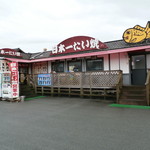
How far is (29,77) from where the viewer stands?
13.5 meters

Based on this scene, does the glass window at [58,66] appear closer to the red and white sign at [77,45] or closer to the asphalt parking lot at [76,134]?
the red and white sign at [77,45]

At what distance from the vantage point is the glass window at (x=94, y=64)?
39.3ft

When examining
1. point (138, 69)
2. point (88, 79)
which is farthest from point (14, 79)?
point (138, 69)

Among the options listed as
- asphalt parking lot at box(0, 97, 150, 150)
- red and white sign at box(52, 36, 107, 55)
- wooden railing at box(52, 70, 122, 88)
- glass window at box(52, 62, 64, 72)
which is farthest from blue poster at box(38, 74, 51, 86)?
asphalt parking lot at box(0, 97, 150, 150)

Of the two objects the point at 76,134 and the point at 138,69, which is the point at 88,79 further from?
the point at 76,134

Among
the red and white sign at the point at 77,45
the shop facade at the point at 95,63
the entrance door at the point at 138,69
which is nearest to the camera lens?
the shop facade at the point at 95,63

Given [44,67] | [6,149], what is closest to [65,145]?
[6,149]

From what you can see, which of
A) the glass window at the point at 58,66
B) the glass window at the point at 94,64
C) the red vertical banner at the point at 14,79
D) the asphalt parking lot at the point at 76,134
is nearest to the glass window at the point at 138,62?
the glass window at the point at 94,64

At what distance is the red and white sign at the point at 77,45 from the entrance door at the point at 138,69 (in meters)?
2.55

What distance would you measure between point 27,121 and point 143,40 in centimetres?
907

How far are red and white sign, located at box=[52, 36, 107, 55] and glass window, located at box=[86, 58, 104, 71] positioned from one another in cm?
106

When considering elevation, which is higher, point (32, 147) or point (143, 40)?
point (143, 40)

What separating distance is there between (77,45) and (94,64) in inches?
89.5

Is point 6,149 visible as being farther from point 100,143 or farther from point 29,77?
point 29,77
